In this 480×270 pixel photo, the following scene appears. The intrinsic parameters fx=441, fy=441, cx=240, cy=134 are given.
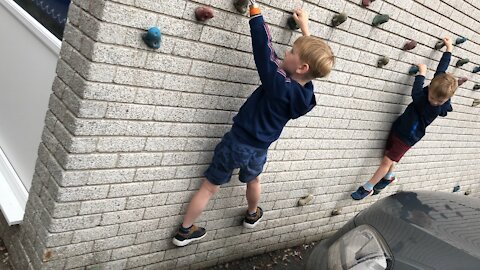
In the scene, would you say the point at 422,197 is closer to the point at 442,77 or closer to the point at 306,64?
the point at 306,64

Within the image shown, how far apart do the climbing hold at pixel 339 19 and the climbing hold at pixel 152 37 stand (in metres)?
1.32

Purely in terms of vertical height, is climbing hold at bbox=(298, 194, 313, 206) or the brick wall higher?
the brick wall

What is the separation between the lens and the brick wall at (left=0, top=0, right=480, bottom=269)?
6.98ft

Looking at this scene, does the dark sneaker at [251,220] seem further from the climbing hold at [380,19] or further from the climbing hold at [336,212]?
the climbing hold at [380,19]

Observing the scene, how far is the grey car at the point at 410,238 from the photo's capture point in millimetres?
2027

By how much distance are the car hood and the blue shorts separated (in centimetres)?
69

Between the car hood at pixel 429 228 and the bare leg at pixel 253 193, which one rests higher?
the car hood at pixel 429 228

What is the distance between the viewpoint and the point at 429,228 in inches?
88.1

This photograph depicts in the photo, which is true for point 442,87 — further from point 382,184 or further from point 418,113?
point 382,184

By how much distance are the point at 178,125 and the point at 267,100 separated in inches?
20.5

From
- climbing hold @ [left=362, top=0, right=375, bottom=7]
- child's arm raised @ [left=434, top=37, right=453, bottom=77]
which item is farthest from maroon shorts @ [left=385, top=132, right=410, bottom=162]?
climbing hold @ [left=362, top=0, right=375, bottom=7]

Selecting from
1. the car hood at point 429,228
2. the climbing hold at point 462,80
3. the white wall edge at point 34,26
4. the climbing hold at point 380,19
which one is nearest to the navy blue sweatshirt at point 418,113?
the climbing hold at point 462,80

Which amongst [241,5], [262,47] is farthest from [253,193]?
[241,5]

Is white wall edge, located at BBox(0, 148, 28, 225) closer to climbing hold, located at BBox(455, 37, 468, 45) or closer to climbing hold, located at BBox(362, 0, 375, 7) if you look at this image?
climbing hold, located at BBox(362, 0, 375, 7)
